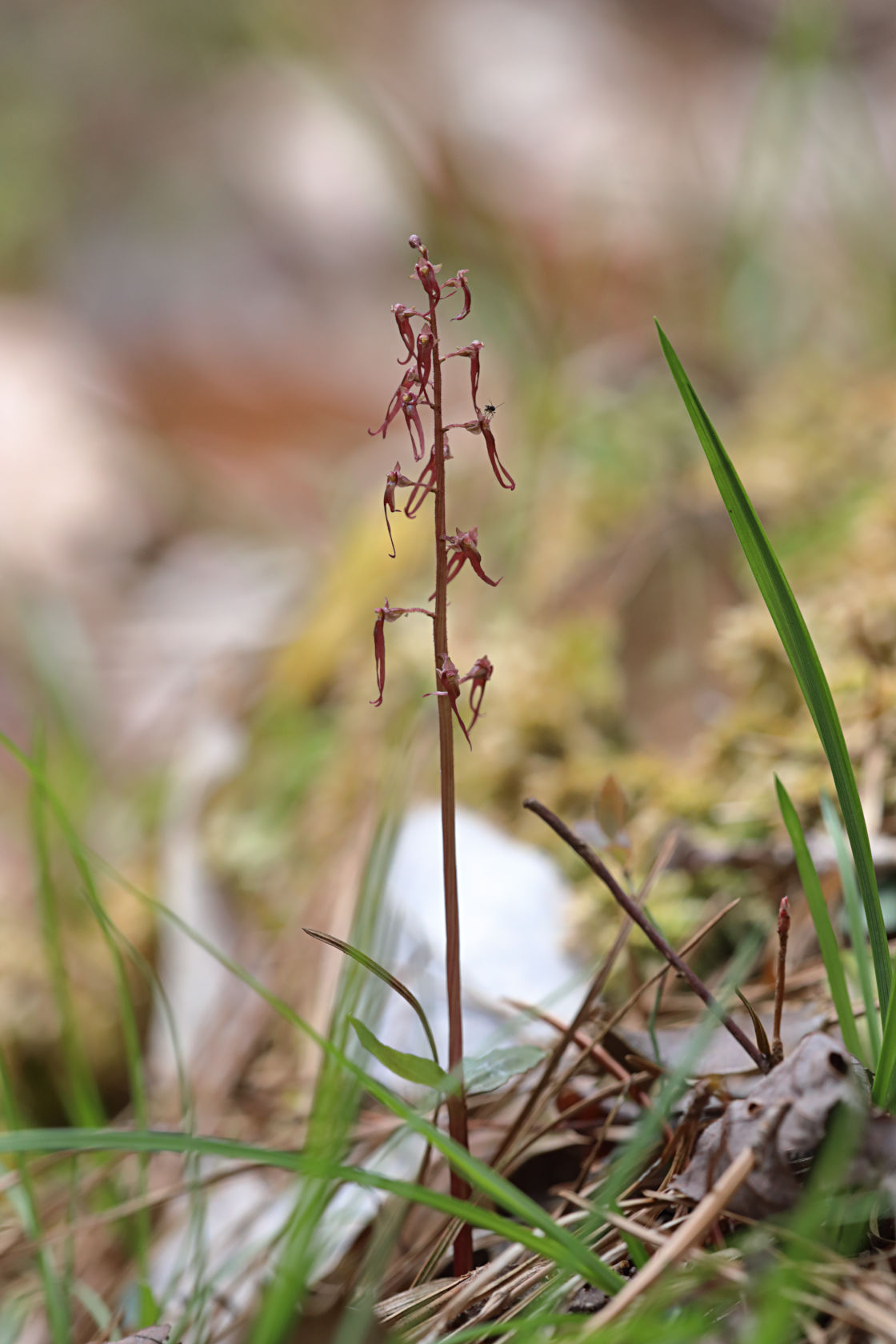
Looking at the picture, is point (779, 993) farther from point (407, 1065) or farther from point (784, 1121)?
point (407, 1065)

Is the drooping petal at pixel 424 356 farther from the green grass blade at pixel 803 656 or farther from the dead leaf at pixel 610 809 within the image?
the dead leaf at pixel 610 809

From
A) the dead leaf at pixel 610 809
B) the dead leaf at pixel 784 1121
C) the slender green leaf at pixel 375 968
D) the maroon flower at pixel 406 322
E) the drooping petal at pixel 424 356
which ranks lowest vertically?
the dead leaf at pixel 784 1121

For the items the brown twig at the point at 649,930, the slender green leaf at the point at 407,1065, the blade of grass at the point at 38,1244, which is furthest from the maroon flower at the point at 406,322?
the blade of grass at the point at 38,1244

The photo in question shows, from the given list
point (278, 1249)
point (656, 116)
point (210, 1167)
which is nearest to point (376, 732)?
point (210, 1167)

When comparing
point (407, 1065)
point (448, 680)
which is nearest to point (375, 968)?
point (407, 1065)

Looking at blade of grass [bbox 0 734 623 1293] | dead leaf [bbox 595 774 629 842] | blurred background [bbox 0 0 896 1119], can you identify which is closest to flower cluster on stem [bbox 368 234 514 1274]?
blade of grass [bbox 0 734 623 1293]

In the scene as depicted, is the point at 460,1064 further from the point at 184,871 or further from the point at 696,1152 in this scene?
the point at 184,871
